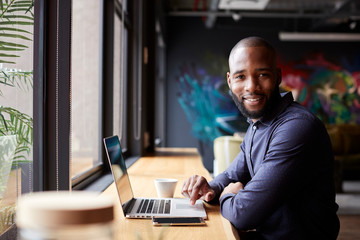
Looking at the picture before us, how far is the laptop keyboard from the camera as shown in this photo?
4.58 feet

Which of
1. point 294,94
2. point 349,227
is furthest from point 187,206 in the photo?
point 294,94

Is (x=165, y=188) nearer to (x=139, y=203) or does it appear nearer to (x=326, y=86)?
(x=139, y=203)

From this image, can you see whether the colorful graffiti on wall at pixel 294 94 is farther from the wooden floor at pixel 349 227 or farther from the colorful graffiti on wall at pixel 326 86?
the wooden floor at pixel 349 227

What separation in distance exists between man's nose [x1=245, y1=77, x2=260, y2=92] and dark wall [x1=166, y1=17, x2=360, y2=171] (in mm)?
6429

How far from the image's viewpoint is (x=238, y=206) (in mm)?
1329

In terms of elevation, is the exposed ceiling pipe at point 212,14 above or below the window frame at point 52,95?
above

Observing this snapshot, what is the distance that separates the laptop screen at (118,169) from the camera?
134cm

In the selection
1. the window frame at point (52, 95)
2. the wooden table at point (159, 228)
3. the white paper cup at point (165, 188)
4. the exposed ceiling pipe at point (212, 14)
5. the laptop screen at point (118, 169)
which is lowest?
the wooden table at point (159, 228)

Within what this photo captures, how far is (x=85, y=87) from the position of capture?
2.22 meters

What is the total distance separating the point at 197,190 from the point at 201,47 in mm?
6753

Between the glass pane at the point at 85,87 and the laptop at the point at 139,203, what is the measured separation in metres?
0.52

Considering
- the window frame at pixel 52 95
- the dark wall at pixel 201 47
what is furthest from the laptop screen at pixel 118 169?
the dark wall at pixel 201 47

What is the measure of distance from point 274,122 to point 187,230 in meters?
0.57

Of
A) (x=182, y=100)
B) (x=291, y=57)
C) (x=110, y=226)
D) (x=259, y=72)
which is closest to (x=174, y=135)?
(x=182, y=100)
